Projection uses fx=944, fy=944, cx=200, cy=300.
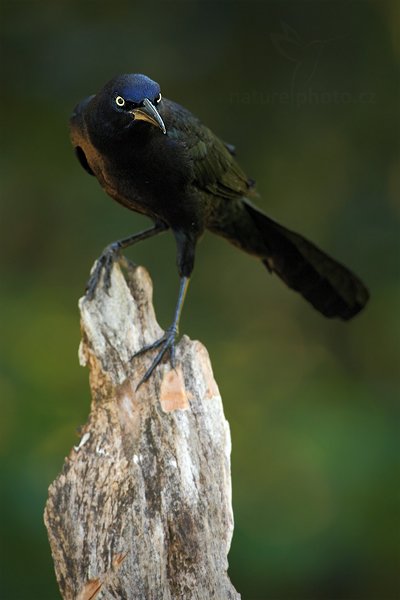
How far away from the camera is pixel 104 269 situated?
14.8 ft

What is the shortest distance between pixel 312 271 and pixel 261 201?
2069mm

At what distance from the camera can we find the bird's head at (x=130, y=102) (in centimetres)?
409

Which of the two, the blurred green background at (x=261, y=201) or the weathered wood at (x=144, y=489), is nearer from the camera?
the weathered wood at (x=144, y=489)

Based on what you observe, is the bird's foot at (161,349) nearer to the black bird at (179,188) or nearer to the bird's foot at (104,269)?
the black bird at (179,188)

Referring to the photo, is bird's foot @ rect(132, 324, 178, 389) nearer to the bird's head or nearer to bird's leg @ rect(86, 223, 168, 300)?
bird's leg @ rect(86, 223, 168, 300)

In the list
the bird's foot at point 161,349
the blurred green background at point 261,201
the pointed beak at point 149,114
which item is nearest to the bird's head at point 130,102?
the pointed beak at point 149,114

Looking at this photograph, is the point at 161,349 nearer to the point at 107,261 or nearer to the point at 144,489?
Answer: the point at 107,261

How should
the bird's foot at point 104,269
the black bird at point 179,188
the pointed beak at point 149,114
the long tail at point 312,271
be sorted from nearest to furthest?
the pointed beak at point 149,114
the black bird at point 179,188
the bird's foot at point 104,269
the long tail at point 312,271

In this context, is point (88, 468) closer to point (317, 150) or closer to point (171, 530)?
point (171, 530)

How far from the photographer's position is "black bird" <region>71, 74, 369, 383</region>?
4.21 metres

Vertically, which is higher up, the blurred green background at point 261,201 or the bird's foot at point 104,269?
the blurred green background at point 261,201

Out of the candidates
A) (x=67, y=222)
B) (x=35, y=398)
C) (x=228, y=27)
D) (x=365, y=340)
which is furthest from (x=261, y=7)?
(x=35, y=398)

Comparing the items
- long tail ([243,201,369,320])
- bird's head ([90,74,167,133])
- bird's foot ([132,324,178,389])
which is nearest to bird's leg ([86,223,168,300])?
bird's foot ([132,324,178,389])

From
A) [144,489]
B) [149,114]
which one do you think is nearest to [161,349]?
[144,489]
